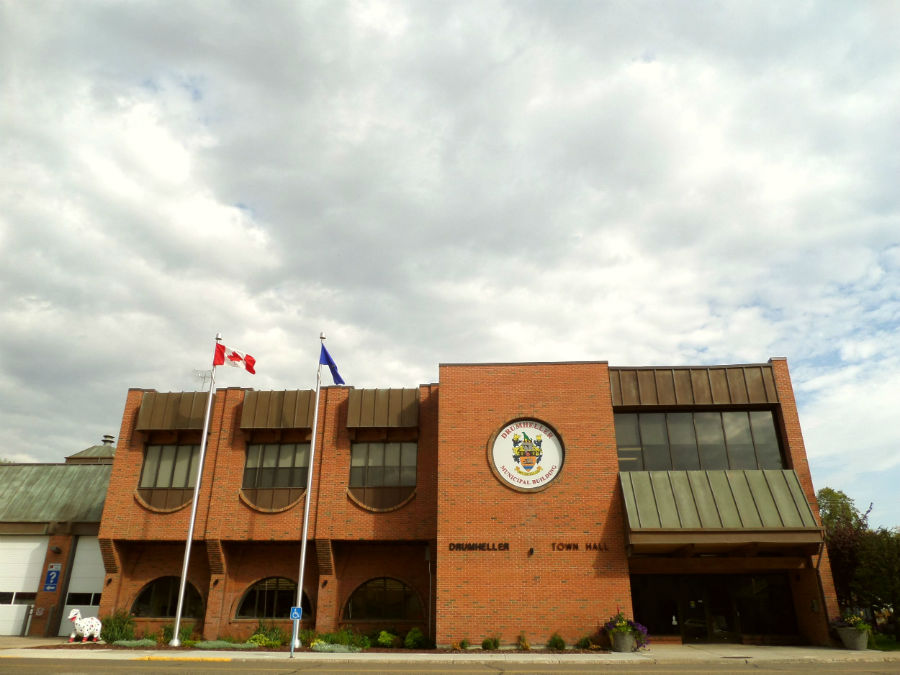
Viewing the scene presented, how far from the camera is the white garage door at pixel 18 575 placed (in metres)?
26.6

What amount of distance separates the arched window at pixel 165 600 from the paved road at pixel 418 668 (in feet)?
22.3

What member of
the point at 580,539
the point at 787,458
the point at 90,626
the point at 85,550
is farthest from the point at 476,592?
the point at 85,550

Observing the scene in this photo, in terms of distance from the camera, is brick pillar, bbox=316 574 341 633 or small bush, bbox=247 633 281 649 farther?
brick pillar, bbox=316 574 341 633

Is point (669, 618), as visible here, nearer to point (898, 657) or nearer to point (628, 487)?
point (628, 487)

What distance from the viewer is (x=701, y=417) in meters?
24.2

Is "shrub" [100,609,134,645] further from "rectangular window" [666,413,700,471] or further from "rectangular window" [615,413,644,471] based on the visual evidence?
"rectangular window" [666,413,700,471]

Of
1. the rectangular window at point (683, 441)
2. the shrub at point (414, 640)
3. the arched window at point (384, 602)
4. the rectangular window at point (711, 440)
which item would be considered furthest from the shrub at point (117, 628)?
the rectangular window at point (711, 440)

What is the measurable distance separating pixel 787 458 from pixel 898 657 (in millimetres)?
7149

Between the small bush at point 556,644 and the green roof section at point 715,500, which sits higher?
the green roof section at point 715,500

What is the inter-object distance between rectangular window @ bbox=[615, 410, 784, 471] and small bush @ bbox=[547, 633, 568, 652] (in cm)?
676

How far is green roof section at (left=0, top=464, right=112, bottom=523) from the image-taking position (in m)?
28.4

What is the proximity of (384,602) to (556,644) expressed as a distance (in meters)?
7.32

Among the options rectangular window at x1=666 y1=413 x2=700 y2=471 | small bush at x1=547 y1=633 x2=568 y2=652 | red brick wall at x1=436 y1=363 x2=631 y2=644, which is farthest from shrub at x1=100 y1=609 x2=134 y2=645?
rectangular window at x1=666 y1=413 x2=700 y2=471

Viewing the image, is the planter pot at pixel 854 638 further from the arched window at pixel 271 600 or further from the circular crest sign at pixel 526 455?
the arched window at pixel 271 600
